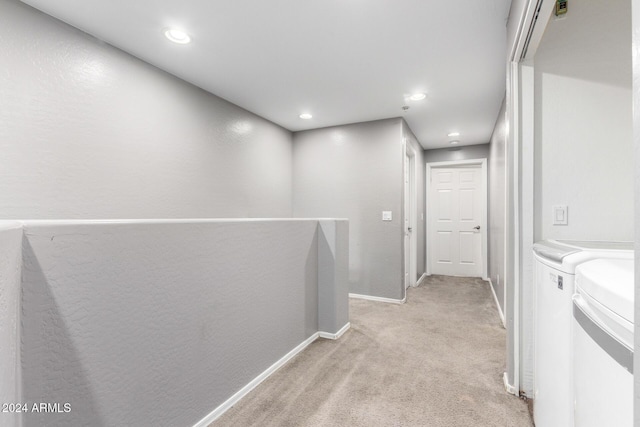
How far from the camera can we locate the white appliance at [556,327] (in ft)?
3.39

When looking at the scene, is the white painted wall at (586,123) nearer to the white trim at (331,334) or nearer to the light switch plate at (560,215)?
the light switch plate at (560,215)

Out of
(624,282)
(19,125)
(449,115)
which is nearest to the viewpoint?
(624,282)

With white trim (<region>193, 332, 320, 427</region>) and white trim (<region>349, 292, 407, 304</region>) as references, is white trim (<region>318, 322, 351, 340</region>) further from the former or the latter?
white trim (<region>349, 292, 407, 304</region>)

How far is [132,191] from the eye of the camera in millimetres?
2379

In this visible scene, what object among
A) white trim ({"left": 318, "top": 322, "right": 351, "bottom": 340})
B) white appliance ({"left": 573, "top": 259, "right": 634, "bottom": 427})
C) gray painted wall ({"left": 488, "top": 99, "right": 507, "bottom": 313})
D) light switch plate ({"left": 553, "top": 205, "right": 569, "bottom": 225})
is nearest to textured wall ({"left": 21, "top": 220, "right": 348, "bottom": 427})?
white trim ({"left": 318, "top": 322, "right": 351, "bottom": 340})

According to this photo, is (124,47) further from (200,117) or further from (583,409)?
(583,409)

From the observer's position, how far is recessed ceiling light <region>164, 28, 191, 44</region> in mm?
2088

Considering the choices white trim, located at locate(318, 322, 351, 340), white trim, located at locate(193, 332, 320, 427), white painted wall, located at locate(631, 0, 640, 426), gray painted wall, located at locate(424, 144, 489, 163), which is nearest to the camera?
white painted wall, located at locate(631, 0, 640, 426)

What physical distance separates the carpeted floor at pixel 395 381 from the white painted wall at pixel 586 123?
1045 millimetres

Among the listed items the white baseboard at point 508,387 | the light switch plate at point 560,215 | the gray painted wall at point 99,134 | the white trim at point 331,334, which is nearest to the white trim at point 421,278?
the white trim at point 331,334

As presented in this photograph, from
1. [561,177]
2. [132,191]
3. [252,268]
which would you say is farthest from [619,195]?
[132,191]

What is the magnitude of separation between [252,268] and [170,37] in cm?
170

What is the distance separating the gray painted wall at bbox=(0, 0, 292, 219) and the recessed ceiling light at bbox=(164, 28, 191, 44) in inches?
18.6

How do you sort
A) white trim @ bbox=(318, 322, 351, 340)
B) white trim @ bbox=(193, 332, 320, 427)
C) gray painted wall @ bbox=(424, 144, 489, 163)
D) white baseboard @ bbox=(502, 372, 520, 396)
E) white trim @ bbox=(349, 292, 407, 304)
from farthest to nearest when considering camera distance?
gray painted wall @ bbox=(424, 144, 489, 163) → white trim @ bbox=(349, 292, 407, 304) → white trim @ bbox=(318, 322, 351, 340) → white baseboard @ bbox=(502, 372, 520, 396) → white trim @ bbox=(193, 332, 320, 427)
